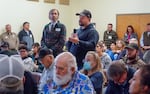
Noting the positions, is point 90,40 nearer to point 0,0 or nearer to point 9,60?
point 9,60

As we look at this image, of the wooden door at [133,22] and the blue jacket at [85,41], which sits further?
the wooden door at [133,22]

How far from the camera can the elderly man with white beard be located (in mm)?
2523

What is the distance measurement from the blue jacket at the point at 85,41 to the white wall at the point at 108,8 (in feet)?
23.4

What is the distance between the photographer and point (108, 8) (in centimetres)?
1145

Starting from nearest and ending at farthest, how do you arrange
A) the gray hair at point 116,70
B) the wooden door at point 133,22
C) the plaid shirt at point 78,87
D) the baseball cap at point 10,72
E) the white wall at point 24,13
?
the baseball cap at point 10,72 < the plaid shirt at point 78,87 < the gray hair at point 116,70 < the white wall at point 24,13 < the wooden door at point 133,22

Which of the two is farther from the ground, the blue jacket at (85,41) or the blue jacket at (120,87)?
the blue jacket at (85,41)

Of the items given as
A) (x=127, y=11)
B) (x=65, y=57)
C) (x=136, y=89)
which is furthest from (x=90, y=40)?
(x=127, y=11)

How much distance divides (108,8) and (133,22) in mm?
1099

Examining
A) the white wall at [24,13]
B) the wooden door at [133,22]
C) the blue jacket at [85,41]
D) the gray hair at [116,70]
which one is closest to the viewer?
the gray hair at [116,70]

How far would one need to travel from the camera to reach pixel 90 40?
12.9ft

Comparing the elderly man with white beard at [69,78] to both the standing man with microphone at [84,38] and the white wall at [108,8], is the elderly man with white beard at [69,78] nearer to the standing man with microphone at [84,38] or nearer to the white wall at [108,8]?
the standing man with microphone at [84,38]

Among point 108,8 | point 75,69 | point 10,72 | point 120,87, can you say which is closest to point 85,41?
point 120,87

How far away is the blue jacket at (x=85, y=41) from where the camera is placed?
388 centimetres

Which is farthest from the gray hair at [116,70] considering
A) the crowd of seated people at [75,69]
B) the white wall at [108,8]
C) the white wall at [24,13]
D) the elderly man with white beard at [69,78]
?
the white wall at [108,8]
